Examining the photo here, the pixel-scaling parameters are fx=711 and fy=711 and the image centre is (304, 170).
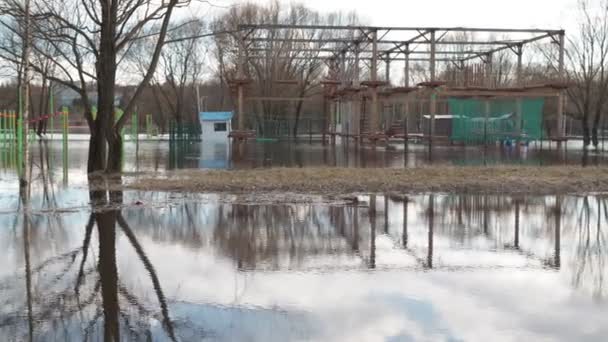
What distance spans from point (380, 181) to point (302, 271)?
887 centimetres

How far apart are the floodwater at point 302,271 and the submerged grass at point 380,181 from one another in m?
1.90

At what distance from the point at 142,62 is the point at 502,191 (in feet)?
166

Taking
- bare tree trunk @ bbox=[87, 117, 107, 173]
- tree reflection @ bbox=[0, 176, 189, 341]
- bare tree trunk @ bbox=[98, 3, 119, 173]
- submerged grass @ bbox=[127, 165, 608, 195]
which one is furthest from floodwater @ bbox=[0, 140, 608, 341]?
bare tree trunk @ bbox=[87, 117, 107, 173]

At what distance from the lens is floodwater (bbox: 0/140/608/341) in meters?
5.97

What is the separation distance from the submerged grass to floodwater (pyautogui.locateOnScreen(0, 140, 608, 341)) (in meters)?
1.90

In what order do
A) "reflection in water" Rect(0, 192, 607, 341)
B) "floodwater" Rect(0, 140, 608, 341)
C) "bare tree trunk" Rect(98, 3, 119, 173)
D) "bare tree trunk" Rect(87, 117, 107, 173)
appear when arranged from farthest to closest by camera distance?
1. "bare tree trunk" Rect(87, 117, 107, 173)
2. "bare tree trunk" Rect(98, 3, 119, 173)
3. "reflection in water" Rect(0, 192, 607, 341)
4. "floodwater" Rect(0, 140, 608, 341)

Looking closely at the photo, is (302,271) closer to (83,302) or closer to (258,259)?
(258,259)

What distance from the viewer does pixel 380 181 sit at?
16703mm

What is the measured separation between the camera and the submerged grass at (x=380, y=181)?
15742 millimetres

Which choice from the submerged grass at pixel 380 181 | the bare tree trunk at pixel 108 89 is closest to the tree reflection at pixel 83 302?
the submerged grass at pixel 380 181

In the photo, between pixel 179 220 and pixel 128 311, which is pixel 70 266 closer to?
pixel 128 311

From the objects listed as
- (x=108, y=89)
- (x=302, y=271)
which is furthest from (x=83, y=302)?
(x=108, y=89)

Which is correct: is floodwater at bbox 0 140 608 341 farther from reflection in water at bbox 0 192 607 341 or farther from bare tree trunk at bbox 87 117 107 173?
bare tree trunk at bbox 87 117 107 173

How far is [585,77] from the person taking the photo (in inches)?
1897
